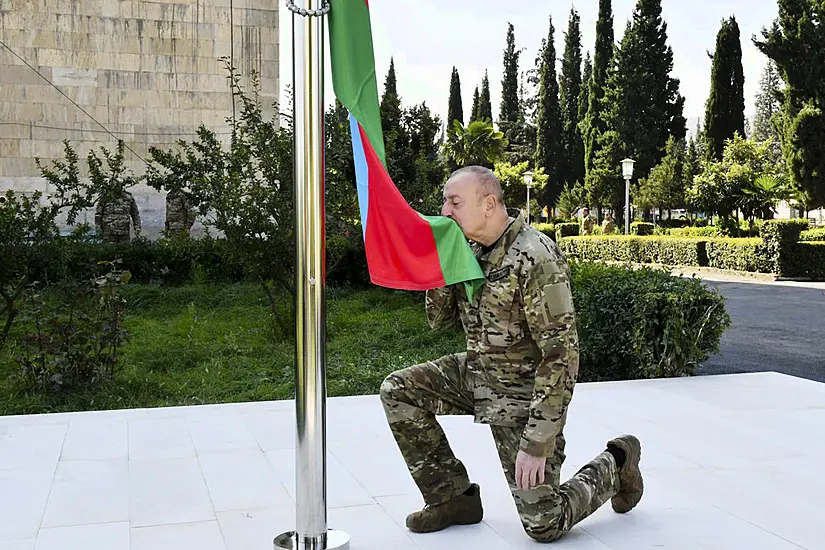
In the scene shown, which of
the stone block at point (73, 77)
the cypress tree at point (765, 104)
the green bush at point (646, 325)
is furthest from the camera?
the cypress tree at point (765, 104)

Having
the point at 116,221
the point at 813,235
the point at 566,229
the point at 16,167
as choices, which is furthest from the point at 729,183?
the point at 16,167

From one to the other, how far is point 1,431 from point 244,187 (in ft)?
14.1

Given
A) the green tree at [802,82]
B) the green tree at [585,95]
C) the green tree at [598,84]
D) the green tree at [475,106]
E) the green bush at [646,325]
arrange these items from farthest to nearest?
the green tree at [475,106]
the green tree at [585,95]
the green tree at [598,84]
the green tree at [802,82]
the green bush at [646,325]

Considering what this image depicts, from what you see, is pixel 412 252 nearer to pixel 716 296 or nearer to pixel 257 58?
pixel 716 296

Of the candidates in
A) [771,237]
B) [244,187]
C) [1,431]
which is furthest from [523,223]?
[771,237]

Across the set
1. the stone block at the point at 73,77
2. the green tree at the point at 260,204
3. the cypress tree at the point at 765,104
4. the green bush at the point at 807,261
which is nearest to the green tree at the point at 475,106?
the cypress tree at the point at 765,104

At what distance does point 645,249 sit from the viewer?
24.7m

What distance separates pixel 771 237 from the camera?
65.4ft

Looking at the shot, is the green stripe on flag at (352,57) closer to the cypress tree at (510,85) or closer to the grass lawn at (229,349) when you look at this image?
the grass lawn at (229,349)

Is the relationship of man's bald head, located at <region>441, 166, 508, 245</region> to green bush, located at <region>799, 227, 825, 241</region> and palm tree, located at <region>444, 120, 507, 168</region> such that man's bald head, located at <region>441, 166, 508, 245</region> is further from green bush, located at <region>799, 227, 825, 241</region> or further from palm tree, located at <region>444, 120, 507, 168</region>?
palm tree, located at <region>444, 120, 507, 168</region>

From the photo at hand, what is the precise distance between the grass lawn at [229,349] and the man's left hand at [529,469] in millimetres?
4336

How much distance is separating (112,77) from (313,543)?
1384 centimetres

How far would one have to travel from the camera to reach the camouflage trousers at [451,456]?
3219 millimetres

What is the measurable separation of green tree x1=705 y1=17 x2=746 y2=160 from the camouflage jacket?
31.3 metres
